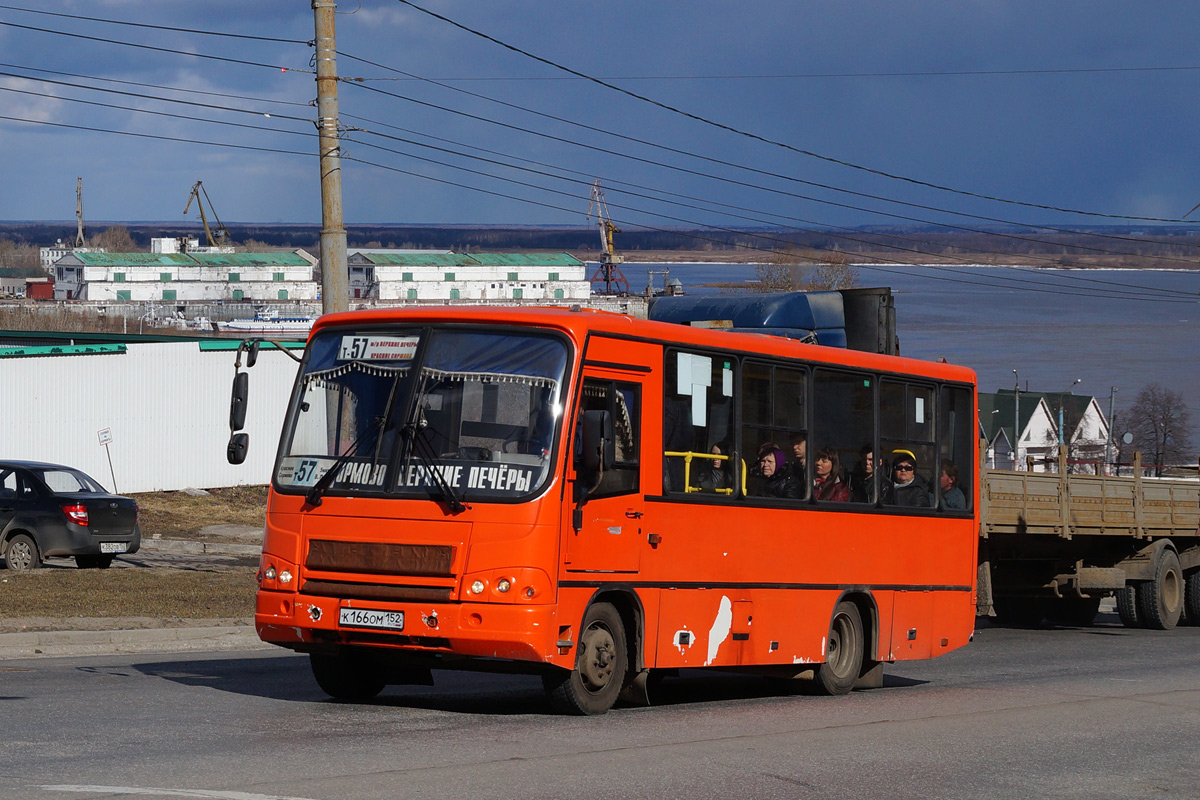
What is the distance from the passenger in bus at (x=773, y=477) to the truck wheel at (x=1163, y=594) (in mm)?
13070

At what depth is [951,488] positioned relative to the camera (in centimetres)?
1514

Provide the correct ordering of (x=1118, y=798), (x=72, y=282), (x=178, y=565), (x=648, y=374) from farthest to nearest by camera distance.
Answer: (x=72, y=282) < (x=178, y=565) < (x=648, y=374) < (x=1118, y=798)

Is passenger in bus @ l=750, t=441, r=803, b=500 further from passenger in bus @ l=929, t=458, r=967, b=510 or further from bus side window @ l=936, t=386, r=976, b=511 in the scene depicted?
bus side window @ l=936, t=386, r=976, b=511

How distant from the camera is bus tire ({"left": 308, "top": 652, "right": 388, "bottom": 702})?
36.4ft

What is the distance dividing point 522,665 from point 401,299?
181758 millimetres

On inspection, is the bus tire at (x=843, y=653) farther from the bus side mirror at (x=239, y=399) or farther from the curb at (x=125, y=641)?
the curb at (x=125, y=641)

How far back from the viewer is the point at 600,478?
10297 millimetres

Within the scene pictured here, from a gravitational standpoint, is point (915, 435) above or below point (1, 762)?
above

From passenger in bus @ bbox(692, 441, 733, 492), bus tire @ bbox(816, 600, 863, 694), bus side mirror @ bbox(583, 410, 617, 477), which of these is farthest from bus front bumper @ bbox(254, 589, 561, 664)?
bus tire @ bbox(816, 600, 863, 694)

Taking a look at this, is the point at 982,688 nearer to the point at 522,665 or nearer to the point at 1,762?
the point at 522,665

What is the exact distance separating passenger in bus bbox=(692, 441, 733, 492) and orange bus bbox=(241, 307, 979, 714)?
0.02 meters

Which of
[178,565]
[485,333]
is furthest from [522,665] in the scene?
[178,565]

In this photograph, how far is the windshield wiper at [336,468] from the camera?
10383 millimetres

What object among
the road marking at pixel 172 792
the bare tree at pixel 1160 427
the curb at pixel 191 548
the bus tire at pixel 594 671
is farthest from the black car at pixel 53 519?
the bare tree at pixel 1160 427
